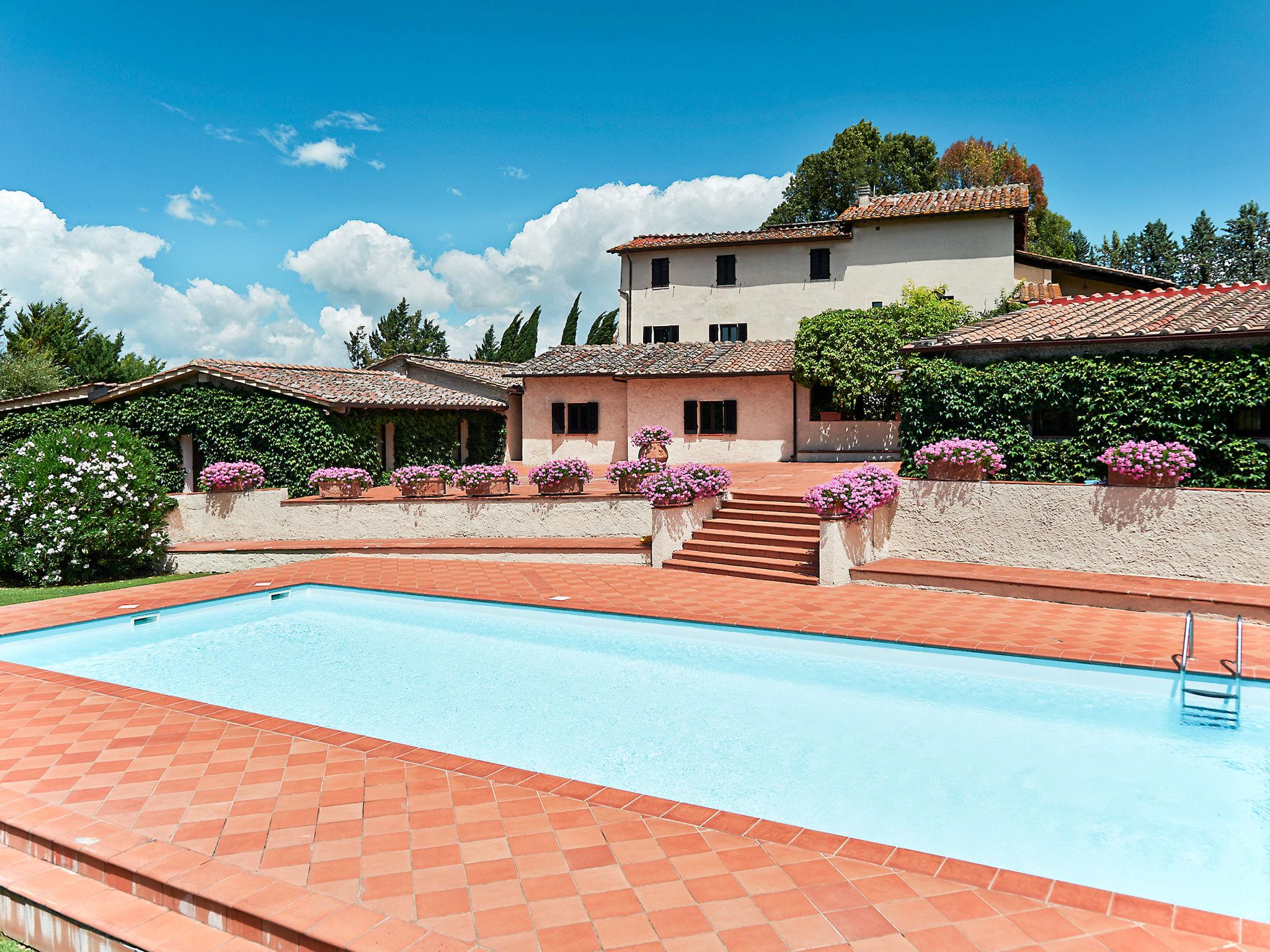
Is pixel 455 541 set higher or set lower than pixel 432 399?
lower

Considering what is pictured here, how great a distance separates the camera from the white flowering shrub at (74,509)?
14.2m

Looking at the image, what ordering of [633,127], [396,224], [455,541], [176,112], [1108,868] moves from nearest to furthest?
[1108,868], [455,541], [176,112], [633,127], [396,224]

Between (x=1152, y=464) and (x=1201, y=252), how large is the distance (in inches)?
2704

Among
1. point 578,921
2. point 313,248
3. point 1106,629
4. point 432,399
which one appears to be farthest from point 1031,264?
point 313,248

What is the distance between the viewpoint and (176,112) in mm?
22297

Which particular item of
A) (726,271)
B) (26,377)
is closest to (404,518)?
(726,271)

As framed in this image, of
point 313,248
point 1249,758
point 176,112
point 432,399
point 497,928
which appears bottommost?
point 1249,758

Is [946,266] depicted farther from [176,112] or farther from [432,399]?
[176,112]

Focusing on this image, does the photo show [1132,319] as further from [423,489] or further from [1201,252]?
[1201,252]

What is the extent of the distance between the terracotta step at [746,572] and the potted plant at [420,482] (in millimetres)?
5952

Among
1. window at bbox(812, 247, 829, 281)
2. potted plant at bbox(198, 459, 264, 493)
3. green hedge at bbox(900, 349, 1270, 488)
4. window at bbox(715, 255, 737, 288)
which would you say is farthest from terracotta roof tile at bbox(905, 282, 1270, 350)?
window at bbox(715, 255, 737, 288)

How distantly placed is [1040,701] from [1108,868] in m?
2.91

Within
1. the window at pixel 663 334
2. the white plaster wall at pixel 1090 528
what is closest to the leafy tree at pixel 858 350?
the window at pixel 663 334

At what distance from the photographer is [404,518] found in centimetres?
1648
